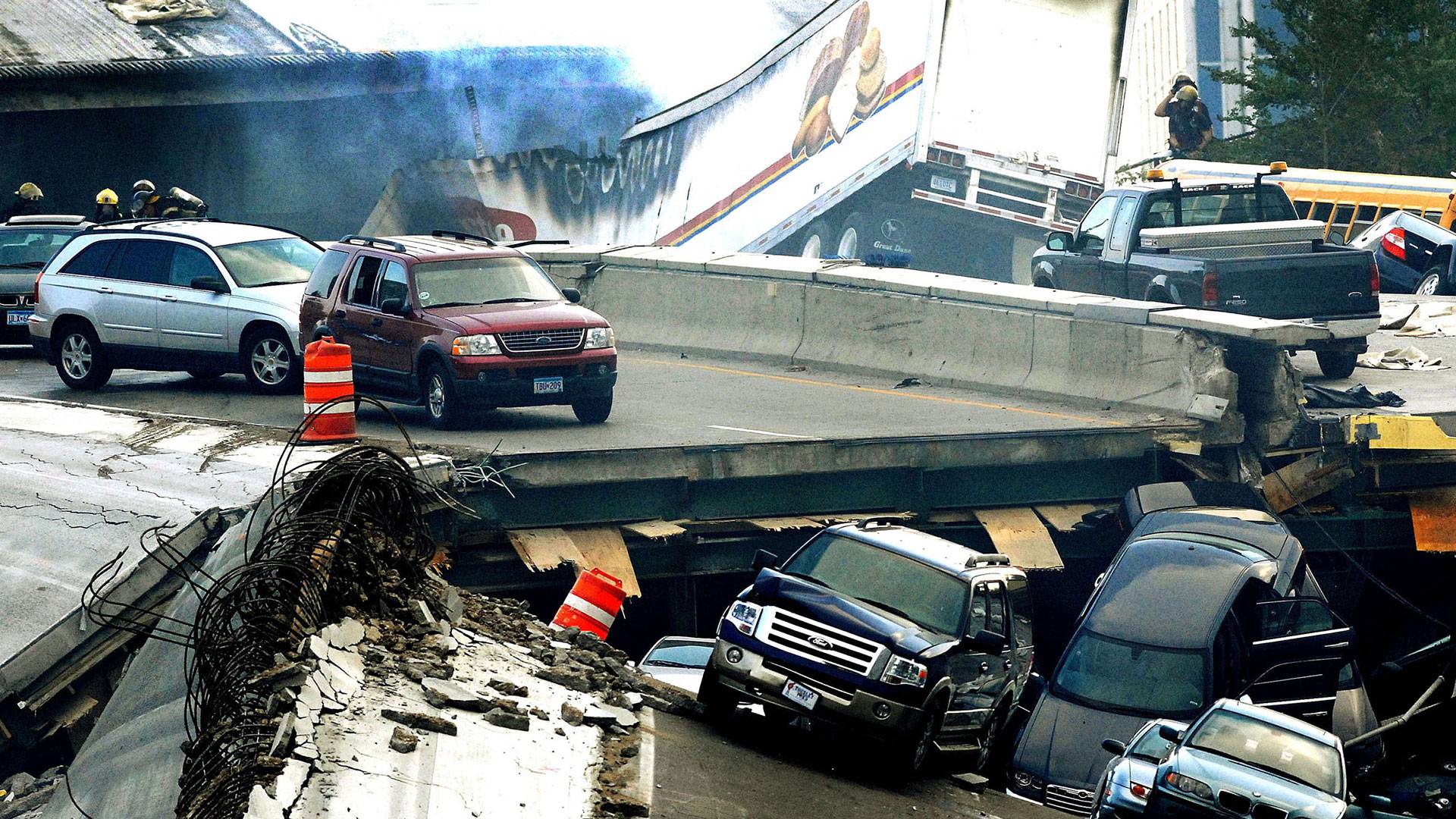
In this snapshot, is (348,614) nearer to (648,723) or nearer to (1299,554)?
(648,723)

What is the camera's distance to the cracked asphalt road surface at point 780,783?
9.86 meters

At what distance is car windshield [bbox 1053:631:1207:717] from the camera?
43.1ft

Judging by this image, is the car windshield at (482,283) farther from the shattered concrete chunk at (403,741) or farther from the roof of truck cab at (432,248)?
the shattered concrete chunk at (403,741)

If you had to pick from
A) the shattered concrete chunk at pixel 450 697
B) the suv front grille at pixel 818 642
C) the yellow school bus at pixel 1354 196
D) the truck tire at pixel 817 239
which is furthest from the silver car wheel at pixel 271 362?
the yellow school bus at pixel 1354 196

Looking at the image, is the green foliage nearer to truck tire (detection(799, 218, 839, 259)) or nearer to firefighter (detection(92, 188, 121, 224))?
truck tire (detection(799, 218, 839, 259))

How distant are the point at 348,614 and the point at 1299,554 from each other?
8743 millimetres

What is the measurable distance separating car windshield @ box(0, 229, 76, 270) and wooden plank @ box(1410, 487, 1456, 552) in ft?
60.5

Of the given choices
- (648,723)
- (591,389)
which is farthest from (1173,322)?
(648,723)

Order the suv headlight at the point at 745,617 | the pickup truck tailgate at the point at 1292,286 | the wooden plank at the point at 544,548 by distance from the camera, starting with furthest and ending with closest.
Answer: the pickup truck tailgate at the point at 1292,286
the wooden plank at the point at 544,548
the suv headlight at the point at 745,617

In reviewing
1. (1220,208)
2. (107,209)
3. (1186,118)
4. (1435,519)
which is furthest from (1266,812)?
(1186,118)

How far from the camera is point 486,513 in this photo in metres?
14.4

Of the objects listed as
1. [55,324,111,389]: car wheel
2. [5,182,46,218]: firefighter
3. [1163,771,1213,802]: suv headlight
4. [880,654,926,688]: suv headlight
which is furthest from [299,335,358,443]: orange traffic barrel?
[5,182,46,218]: firefighter

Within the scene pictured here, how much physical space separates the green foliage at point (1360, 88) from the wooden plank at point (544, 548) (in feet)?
83.8

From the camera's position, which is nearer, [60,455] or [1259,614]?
[1259,614]
